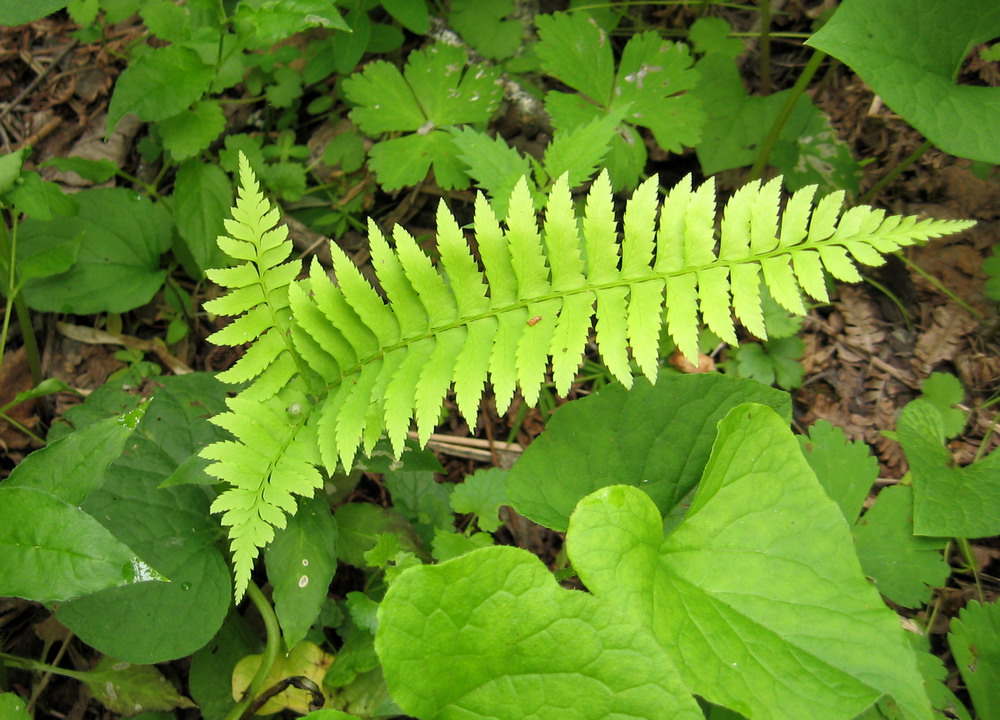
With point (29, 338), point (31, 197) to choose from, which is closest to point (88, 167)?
point (31, 197)

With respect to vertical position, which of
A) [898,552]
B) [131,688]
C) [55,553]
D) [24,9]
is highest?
[24,9]

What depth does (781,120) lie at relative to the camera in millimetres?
2756

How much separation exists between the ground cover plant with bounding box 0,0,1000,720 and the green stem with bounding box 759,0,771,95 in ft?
0.05

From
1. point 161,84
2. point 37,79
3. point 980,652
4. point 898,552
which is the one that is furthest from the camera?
point 37,79

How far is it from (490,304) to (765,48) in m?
2.21

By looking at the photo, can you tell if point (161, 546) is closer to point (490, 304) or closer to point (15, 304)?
point (490, 304)

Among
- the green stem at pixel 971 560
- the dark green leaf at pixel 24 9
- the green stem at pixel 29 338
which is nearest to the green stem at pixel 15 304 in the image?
the green stem at pixel 29 338

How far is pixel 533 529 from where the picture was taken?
266cm

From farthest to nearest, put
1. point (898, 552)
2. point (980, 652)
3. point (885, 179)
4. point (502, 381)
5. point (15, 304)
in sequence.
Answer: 1. point (885, 179)
2. point (15, 304)
3. point (898, 552)
4. point (980, 652)
5. point (502, 381)

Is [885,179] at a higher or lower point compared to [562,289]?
lower

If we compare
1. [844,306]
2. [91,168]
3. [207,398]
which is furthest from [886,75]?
[91,168]

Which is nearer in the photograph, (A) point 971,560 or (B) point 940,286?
(A) point 971,560

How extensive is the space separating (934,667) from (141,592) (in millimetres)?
2380

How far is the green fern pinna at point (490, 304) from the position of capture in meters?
1.75
